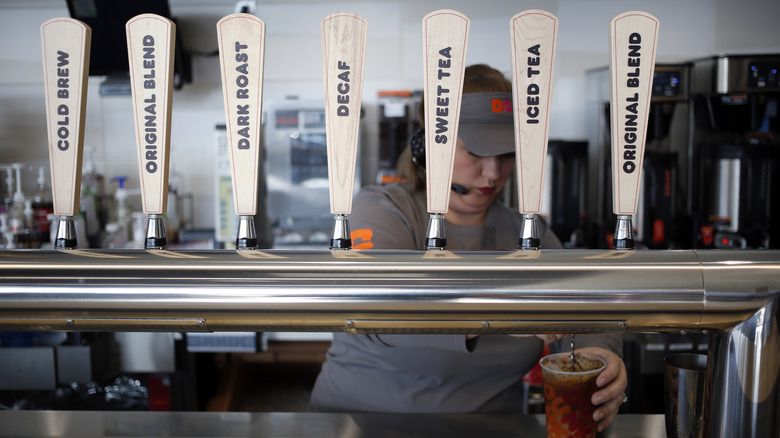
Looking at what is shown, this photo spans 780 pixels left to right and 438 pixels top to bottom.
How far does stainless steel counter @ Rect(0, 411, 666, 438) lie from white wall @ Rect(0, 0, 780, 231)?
8.80 feet

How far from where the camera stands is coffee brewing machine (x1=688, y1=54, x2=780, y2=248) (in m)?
2.80

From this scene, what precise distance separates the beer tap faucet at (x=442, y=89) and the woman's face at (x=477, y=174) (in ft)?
2.10

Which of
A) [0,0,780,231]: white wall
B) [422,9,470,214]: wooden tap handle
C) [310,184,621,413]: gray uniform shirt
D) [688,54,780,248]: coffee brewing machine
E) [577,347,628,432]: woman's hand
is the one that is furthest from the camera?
[0,0,780,231]: white wall

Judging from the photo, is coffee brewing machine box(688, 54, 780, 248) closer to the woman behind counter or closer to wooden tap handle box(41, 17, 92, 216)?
the woman behind counter

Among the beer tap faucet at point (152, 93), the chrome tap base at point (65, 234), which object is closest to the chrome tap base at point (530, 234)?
the beer tap faucet at point (152, 93)

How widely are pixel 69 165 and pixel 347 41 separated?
13.2 inches

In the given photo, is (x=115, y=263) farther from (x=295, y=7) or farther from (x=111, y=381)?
(x=295, y=7)

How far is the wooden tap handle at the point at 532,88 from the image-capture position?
0.57m

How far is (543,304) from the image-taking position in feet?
1.97

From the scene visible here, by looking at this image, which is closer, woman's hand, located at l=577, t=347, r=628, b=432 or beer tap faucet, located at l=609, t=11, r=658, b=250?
beer tap faucet, located at l=609, t=11, r=658, b=250

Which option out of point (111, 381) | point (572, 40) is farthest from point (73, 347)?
point (572, 40)

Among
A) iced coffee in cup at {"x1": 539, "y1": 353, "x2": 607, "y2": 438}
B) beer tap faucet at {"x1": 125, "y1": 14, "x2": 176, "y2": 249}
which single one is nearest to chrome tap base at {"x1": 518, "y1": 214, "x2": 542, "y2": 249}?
iced coffee in cup at {"x1": 539, "y1": 353, "x2": 607, "y2": 438}

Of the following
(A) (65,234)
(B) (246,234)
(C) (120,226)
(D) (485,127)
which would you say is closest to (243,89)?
(B) (246,234)

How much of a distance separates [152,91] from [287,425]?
531 millimetres
